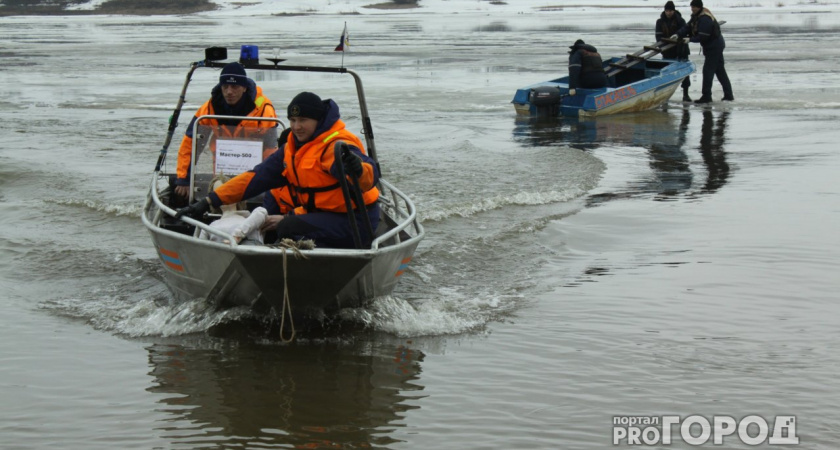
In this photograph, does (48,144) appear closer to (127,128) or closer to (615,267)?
(127,128)

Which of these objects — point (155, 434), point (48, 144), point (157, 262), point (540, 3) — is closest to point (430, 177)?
point (157, 262)

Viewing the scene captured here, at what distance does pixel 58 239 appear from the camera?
866cm

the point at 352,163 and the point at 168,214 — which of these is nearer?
the point at 352,163

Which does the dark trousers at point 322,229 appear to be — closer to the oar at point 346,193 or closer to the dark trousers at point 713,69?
the oar at point 346,193

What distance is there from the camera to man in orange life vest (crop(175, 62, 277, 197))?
24.5ft

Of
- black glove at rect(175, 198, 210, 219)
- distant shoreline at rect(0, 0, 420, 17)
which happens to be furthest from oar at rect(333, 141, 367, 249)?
distant shoreline at rect(0, 0, 420, 17)

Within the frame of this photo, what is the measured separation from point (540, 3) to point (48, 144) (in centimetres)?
6233

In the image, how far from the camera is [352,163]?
5520 mm

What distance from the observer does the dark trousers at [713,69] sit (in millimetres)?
17109

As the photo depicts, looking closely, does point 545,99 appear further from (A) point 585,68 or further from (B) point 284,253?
(B) point 284,253
